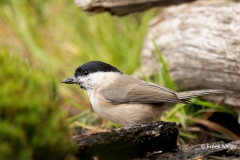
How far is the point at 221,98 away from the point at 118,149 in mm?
2293

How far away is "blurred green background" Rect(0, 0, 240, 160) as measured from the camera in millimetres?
2459

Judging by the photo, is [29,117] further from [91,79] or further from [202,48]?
[202,48]

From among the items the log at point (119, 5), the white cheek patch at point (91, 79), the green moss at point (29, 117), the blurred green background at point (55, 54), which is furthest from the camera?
the log at point (119, 5)

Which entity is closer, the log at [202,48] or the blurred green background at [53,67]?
the blurred green background at [53,67]

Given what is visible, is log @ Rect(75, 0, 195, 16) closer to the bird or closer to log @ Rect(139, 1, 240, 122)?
log @ Rect(139, 1, 240, 122)

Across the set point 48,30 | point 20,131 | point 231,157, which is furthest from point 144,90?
point 48,30

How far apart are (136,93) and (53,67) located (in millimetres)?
3345

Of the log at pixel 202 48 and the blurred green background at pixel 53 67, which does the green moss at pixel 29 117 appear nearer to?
the blurred green background at pixel 53 67

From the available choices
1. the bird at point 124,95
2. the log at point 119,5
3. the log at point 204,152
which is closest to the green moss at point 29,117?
the log at point 204,152

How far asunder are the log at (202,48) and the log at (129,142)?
5.54ft

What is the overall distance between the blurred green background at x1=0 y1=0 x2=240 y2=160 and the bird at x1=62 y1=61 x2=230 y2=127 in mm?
433

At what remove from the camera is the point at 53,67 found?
7.44 metres

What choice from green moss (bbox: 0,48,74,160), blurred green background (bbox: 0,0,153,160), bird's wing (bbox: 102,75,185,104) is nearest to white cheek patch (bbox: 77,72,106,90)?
bird's wing (bbox: 102,75,185,104)

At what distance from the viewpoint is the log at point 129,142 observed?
3082 millimetres
